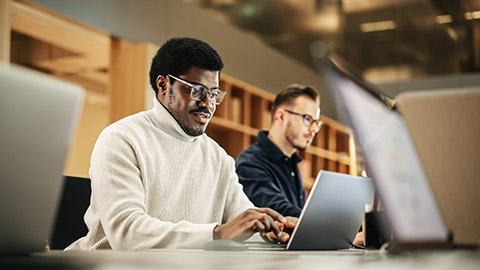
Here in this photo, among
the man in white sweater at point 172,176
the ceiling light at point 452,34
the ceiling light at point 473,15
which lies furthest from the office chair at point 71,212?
the ceiling light at point 473,15

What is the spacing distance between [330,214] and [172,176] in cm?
57

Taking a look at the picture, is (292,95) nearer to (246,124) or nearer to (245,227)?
(245,227)

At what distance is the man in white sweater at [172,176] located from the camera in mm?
1394

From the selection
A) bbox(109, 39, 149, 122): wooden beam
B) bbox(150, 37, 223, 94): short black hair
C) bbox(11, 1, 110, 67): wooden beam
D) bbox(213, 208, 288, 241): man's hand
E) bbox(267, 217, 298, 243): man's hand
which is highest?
bbox(11, 1, 110, 67): wooden beam

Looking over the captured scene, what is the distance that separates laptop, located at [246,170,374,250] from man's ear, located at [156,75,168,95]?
27.5 inches

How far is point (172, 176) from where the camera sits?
5.83 feet

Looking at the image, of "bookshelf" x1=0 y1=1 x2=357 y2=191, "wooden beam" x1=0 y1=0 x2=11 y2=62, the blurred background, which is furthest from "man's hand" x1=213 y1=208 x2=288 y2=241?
the blurred background

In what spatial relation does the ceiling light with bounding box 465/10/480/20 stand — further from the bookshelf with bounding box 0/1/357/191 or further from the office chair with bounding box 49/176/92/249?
the office chair with bounding box 49/176/92/249

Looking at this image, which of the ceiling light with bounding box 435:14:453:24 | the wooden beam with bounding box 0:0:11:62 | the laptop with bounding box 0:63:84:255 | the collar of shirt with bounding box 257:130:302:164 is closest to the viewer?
the laptop with bounding box 0:63:84:255

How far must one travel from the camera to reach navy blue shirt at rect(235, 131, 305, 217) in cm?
242

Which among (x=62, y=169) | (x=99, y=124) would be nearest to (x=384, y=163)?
(x=62, y=169)

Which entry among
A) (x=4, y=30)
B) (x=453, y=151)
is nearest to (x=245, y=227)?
(x=453, y=151)

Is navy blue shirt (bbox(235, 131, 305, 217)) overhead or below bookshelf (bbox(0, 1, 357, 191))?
below

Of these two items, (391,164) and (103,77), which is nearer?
(391,164)
